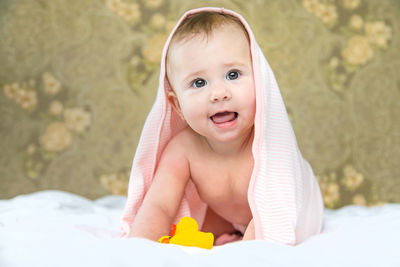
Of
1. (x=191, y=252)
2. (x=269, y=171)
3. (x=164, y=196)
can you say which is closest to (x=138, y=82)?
(x=164, y=196)

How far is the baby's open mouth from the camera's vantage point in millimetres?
920

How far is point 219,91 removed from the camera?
873 mm

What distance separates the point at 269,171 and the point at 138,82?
1.14 m

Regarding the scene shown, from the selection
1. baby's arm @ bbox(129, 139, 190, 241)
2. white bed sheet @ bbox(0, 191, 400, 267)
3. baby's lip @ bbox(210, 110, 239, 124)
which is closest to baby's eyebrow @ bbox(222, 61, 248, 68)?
baby's lip @ bbox(210, 110, 239, 124)

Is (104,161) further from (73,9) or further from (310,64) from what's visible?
(310,64)

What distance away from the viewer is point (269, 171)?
906 millimetres

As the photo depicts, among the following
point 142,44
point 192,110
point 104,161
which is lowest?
point 104,161

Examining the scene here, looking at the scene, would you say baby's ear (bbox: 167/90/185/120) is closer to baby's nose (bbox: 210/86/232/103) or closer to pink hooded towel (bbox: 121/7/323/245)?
pink hooded towel (bbox: 121/7/323/245)

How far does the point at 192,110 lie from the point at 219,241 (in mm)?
386

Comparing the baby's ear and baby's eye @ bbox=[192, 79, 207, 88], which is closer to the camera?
baby's eye @ bbox=[192, 79, 207, 88]

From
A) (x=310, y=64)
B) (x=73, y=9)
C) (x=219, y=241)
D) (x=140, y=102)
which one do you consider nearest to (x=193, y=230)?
(x=219, y=241)

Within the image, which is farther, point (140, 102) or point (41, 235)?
point (140, 102)

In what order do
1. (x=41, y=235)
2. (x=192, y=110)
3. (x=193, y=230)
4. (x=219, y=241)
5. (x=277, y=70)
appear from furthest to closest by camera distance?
Result: (x=277, y=70) → (x=219, y=241) → (x=192, y=110) → (x=193, y=230) → (x=41, y=235)

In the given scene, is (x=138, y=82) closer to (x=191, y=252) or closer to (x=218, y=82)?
(x=218, y=82)
